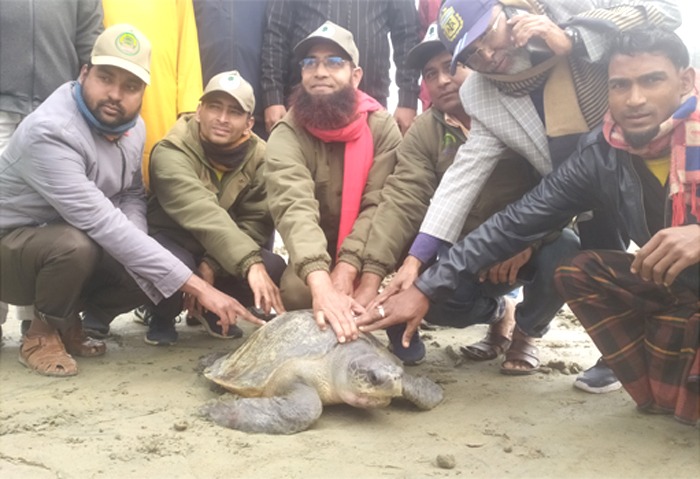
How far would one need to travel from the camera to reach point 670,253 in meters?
2.66

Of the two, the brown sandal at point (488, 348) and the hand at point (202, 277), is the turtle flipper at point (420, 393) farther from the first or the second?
the hand at point (202, 277)

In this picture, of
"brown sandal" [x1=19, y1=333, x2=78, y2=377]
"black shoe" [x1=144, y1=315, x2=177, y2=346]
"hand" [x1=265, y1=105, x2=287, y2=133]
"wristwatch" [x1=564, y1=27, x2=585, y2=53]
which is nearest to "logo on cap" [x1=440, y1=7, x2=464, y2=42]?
"wristwatch" [x1=564, y1=27, x2=585, y2=53]

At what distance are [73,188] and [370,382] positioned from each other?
1.79 m

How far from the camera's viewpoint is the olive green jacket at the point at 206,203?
13.0 feet

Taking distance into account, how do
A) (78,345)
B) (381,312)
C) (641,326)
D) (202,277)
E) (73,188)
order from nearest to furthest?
(641,326) < (381,312) < (73,188) < (78,345) < (202,277)

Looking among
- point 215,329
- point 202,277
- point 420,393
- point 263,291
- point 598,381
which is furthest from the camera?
point 215,329

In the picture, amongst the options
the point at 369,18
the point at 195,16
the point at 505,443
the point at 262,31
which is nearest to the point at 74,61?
the point at 195,16

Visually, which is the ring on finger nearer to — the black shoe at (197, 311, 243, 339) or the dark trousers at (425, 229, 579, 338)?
the dark trousers at (425, 229, 579, 338)

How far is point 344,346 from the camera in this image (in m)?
3.30

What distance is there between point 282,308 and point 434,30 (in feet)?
5.71

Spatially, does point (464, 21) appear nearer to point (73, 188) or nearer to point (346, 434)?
point (346, 434)

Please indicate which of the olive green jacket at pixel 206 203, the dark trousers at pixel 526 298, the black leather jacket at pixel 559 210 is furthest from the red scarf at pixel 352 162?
the black leather jacket at pixel 559 210

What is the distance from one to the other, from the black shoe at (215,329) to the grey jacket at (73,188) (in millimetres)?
650

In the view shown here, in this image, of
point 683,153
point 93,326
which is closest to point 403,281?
point 683,153
